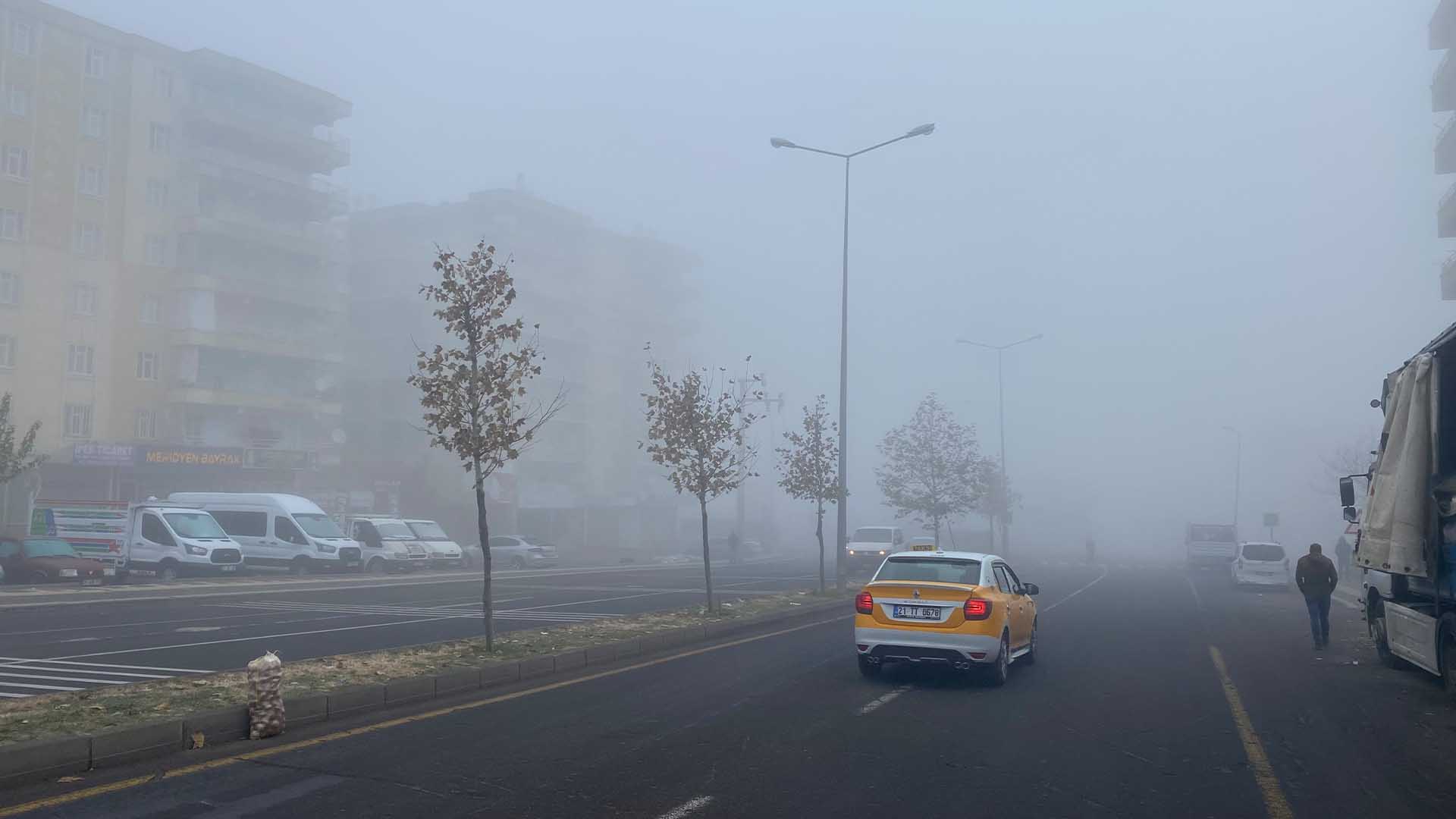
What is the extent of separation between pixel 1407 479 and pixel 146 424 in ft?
191

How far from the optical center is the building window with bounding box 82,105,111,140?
176ft

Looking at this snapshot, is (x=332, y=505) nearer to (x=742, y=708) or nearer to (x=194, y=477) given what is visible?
(x=194, y=477)

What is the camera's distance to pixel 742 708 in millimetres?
10781

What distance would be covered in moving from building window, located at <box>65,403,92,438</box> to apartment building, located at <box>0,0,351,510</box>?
0.27 ft

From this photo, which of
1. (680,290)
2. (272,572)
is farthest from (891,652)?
(680,290)

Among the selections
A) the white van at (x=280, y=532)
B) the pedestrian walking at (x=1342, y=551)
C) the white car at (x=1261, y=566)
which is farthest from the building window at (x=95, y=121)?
the pedestrian walking at (x=1342, y=551)

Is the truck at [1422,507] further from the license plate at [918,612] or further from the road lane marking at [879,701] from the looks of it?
the road lane marking at [879,701]

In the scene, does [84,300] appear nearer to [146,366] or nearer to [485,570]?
[146,366]

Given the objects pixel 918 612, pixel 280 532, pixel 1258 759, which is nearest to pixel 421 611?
pixel 918 612

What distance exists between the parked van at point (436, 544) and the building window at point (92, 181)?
988 inches

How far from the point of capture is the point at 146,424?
188 feet

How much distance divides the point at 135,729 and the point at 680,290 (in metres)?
98.7

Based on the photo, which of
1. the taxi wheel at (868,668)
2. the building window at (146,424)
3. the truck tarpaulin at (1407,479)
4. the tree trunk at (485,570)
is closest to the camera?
the truck tarpaulin at (1407,479)

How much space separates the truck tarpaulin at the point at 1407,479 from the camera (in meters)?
12.3
